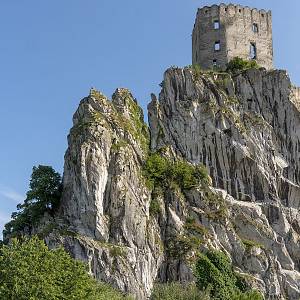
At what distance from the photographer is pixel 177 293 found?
180ft

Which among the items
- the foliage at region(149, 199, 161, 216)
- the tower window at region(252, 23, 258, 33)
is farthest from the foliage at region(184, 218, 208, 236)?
the tower window at region(252, 23, 258, 33)

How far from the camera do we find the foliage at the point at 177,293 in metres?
54.4

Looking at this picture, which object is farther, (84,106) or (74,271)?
(84,106)

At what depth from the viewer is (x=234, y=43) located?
81.8m

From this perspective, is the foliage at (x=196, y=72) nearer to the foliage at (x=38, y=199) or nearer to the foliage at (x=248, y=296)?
the foliage at (x=38, y=199)

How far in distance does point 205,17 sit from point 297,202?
978 inches

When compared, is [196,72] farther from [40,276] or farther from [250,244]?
[40,276]

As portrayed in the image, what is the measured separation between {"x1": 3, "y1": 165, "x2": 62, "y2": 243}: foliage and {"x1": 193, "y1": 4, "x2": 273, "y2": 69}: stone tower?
78.9 feet

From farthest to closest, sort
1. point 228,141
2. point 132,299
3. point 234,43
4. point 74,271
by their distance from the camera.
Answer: point 234,43
point 228,141
point 132,299
point 74,271

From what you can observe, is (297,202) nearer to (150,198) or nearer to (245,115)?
(245,115)

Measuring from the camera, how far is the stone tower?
267ft

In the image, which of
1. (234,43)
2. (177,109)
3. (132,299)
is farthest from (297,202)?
(132,299)

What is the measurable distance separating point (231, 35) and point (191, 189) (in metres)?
22.5

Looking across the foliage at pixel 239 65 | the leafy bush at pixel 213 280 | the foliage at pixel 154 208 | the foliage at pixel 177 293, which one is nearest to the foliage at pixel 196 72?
the foliage at pixel 239 65
